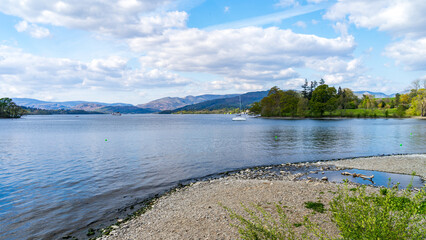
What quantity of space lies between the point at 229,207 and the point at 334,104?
14960cm

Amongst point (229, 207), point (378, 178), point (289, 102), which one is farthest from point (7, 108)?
point (378, 178)

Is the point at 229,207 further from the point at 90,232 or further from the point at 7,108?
the point at 7,108

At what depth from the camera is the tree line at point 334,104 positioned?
445 feet

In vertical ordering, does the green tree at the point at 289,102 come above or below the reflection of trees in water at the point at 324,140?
above

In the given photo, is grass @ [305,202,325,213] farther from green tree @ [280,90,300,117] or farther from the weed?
green tree @ [280,90,300,117]

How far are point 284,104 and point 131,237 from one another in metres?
167

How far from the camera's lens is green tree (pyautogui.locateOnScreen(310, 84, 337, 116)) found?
143 metres

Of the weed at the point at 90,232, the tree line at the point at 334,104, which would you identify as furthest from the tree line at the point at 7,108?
the weed at the point at 90,232

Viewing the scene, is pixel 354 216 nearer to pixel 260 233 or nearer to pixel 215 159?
pixel 260 233

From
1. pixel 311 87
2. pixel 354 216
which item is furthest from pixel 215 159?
pixel 311 87

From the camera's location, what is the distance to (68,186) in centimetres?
2077

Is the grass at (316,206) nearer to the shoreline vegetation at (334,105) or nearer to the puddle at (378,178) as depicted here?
the puddle at (378,178)

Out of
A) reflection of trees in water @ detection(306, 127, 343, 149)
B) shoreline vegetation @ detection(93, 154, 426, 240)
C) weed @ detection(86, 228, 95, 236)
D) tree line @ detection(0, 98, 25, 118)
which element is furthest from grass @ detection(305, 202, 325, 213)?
tree line @ detection(0, 98, 25, 118)

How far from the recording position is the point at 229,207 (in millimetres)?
14188
